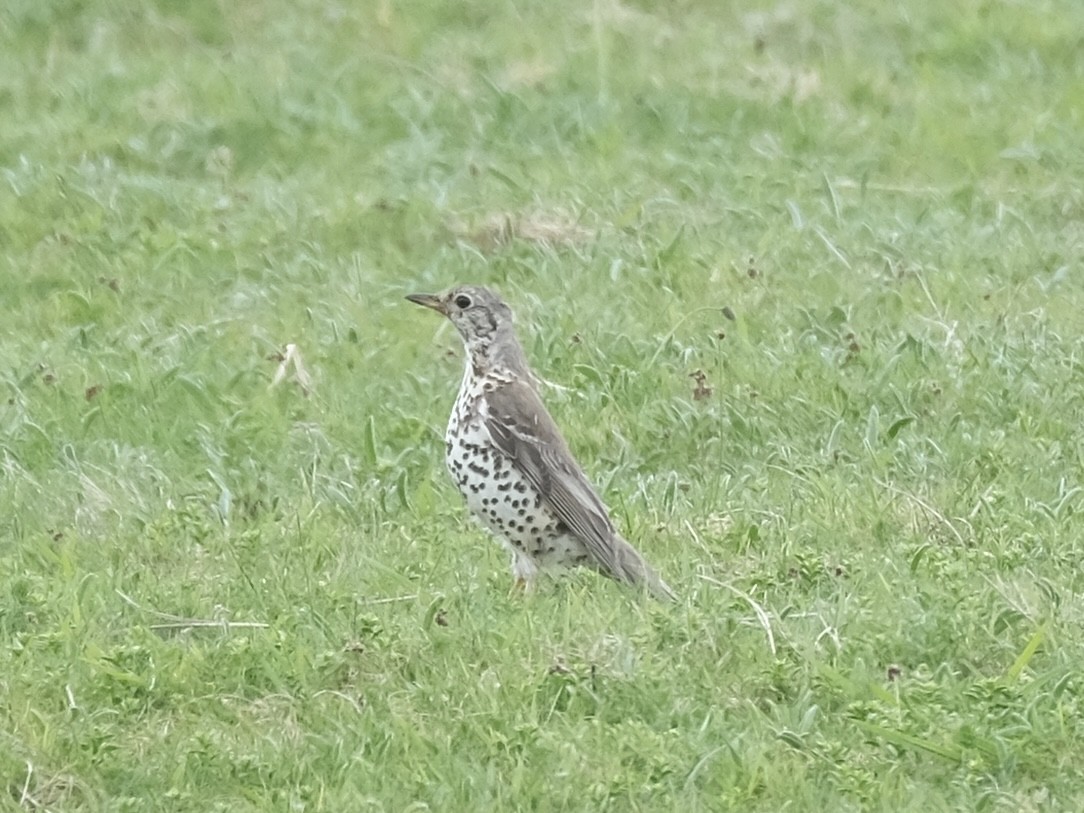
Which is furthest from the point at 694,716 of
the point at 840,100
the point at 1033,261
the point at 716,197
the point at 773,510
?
the point at 840,100

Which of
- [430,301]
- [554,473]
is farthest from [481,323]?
[554,473]

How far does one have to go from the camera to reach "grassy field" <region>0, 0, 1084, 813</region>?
5.64 metres

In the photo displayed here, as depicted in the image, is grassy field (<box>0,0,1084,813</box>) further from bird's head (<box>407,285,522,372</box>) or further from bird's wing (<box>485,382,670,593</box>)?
bird's head (<box>407,285,522,372</box>)

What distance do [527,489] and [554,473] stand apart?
122mm

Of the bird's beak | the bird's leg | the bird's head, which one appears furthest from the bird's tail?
the bird's beak

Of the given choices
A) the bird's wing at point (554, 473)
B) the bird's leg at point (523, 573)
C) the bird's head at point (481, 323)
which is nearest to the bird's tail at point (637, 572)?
the bird's wing at point (554, 473)

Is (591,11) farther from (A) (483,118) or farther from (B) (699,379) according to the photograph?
(B) (699,379)

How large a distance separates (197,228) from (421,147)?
1665mm

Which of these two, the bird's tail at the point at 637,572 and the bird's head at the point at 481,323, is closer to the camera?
the bird's tail at the point at 637,572

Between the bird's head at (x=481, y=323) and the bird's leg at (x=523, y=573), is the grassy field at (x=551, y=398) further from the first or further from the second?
the bird's head at (x=481, y=323)

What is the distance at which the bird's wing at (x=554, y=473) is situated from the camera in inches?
267

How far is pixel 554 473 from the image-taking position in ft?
23.0

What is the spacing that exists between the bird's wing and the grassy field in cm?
14

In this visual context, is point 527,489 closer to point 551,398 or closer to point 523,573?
point 523,573
